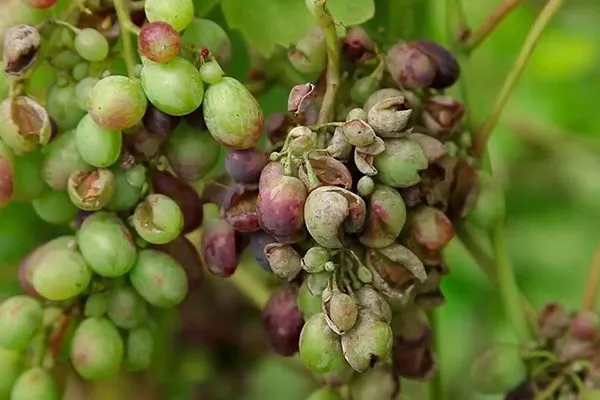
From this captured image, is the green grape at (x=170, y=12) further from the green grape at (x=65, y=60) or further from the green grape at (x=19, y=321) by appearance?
the green grape at (x=19, y=321)

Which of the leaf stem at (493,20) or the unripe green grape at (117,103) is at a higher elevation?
the unripe green grape at (117,103)

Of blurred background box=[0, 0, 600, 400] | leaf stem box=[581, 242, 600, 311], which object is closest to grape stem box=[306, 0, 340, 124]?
leaf stem box=[581, 242, 600, 311]

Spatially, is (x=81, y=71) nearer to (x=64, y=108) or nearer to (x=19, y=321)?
(x=64, y=108)

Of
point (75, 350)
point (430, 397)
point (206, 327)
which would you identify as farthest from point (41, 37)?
point (206, 327)

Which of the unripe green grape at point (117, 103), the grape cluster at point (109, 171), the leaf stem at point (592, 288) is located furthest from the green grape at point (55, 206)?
the leaf stem at point (592, 288)

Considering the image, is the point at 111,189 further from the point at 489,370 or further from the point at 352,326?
the point at 489,370

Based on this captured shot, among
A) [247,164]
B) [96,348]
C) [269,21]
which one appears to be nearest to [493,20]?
[269,21]

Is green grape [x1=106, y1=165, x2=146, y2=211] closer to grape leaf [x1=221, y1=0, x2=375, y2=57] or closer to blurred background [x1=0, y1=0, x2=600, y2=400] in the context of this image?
grape leaf [x1=221, y1=0, x2=375, y2=57]
